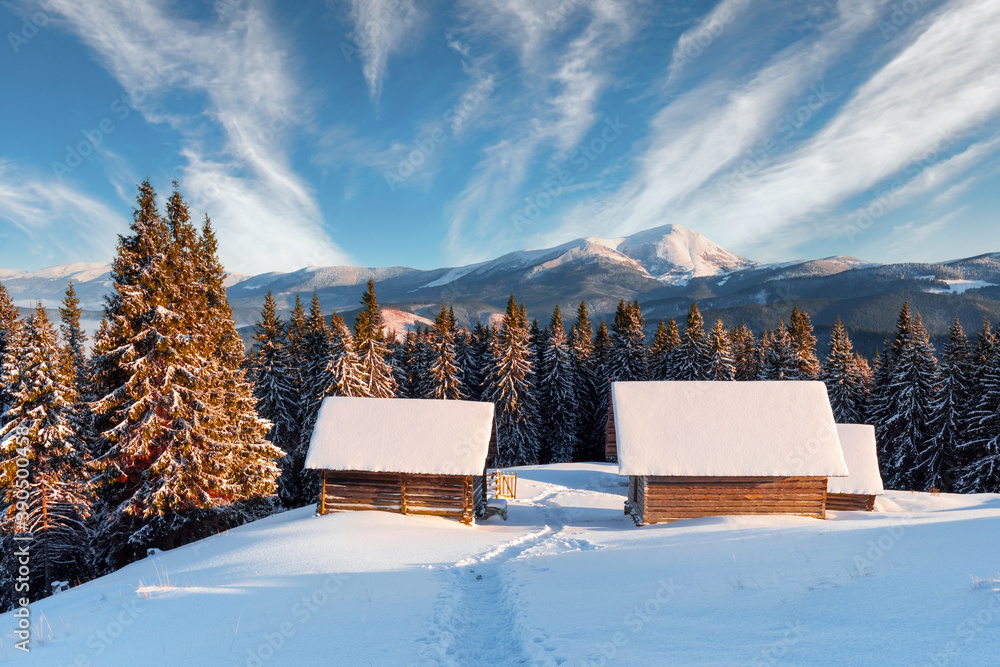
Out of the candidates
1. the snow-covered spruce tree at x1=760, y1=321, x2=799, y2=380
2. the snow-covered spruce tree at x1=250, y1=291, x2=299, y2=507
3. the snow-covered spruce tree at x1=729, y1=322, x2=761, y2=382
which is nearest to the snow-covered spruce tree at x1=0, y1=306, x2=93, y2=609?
the snow-covered spruce tree at x1=250, y1=291, x2=299, y2=507

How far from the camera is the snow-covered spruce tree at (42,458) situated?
21.5m

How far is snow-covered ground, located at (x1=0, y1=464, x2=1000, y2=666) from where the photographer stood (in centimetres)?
623

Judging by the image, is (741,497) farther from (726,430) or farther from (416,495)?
(416,495)

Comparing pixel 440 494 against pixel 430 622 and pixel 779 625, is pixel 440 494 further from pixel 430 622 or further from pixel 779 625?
pixel 779 625

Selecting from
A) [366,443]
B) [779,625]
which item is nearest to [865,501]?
[779,625]

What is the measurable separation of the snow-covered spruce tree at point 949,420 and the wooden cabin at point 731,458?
21.7 metres

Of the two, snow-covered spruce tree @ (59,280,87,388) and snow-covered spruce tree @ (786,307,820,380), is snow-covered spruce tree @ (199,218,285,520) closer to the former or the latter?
snow-covered spruce tree @ (59,280,87,388)

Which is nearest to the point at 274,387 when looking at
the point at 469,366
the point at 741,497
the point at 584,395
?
the point at 469,366

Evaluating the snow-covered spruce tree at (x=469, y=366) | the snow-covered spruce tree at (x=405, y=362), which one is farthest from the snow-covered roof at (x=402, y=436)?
the snow-covered spruce tree at (x=469, y=366)

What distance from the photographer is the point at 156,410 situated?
21.5 m

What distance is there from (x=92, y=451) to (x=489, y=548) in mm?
21598

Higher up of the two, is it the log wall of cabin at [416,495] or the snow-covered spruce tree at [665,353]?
the snow-covered spruce tree at [665,353]

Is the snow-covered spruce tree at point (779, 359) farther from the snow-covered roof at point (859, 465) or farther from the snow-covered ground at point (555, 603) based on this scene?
the snow-covered ground at point (555, 603)

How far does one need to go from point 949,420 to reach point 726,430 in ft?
85.7
